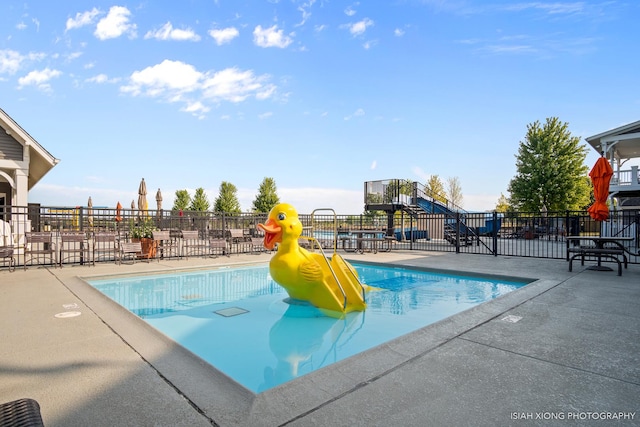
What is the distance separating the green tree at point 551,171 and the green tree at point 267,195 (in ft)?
82.7

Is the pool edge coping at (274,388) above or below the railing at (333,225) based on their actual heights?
below

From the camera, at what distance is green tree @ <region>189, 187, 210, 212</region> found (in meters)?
42.7

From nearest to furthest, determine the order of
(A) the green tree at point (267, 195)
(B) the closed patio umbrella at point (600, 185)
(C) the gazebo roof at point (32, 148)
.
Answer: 1. (B) the closed patio umbrella at point (600, 185)
2. (C) the gazebo roof at point (32, 148)
3. (A) the green tree at point (267, 195)

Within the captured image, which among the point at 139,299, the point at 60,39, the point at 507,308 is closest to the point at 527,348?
the point at 507,308

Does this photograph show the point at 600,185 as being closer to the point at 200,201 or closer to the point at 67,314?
the point at 67,314

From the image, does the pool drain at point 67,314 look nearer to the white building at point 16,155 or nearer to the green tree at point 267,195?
the white building at point 16,155

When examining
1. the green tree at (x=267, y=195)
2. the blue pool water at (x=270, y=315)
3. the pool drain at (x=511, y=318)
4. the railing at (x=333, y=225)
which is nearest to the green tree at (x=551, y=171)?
the railing at (x=333, y=225)

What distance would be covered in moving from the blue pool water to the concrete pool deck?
930 millimetres

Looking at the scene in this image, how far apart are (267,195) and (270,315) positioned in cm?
3314

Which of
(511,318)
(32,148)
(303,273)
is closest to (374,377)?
(511,318)

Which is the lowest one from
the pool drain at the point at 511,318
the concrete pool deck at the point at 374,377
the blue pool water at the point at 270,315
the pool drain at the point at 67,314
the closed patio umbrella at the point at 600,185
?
the blue pool water at the point at 270,315

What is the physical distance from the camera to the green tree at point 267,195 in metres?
38.5

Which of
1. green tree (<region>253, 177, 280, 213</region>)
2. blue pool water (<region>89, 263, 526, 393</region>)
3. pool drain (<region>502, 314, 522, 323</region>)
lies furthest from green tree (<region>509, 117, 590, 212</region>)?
pool drain (<region>502, 314, 522, 323</region>)

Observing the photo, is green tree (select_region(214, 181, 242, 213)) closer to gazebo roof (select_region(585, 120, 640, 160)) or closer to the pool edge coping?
gazebo roof (select_region(585, 120, 640, 160))
